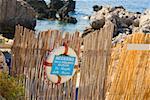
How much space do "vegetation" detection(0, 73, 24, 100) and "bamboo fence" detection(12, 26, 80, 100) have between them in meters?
0.16

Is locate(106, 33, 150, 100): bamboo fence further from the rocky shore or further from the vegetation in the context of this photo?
the rocky shore

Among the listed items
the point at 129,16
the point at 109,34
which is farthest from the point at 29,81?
the point at 129,16

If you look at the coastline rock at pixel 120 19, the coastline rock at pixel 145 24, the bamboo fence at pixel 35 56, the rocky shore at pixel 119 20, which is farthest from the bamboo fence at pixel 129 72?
the coastline rock at pixel 120 19

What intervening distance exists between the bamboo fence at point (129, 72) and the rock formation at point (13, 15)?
18850 mm

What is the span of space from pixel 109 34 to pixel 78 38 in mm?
538

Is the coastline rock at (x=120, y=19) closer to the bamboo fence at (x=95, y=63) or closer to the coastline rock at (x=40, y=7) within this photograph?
the coastline rock at (x=40, y=7)

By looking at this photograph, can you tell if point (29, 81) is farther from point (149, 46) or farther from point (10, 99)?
point (149, 46)

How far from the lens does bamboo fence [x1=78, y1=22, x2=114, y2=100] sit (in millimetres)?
6316

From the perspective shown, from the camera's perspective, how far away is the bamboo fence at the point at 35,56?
5855 mm

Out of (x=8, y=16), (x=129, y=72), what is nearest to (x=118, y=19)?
(x=8, y=16)

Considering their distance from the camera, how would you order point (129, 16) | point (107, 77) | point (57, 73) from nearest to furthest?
1. point (57, 73)
2. point (107, 77)
3. point (129, 16)

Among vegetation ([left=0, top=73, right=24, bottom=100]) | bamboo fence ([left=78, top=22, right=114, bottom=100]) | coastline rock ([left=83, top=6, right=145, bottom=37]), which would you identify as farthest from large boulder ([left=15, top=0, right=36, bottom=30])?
vegetation ([left=0, top=73, right=24, bottom=100])

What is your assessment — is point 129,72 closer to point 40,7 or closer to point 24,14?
Result: point 24,14

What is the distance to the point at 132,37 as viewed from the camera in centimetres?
661
